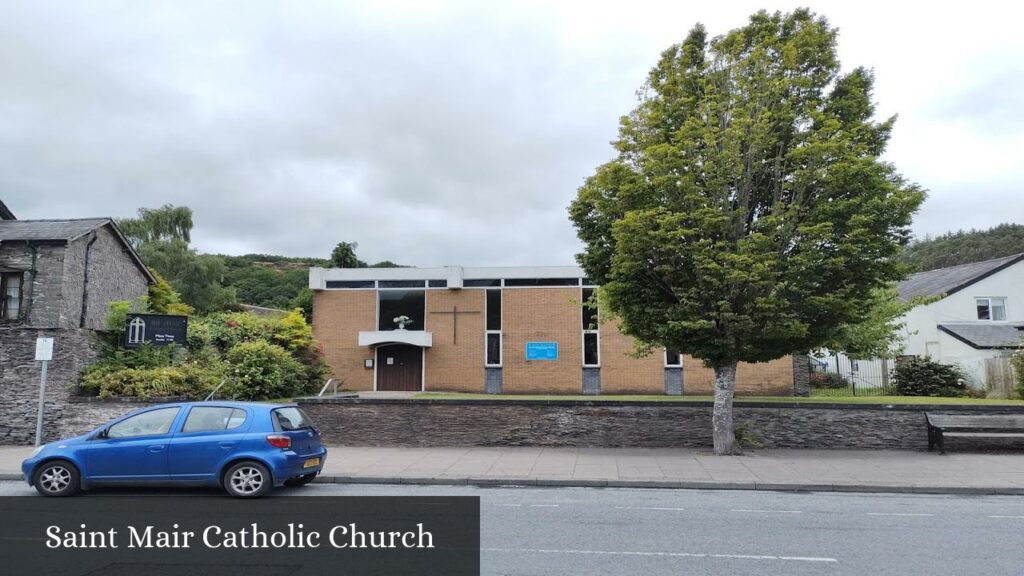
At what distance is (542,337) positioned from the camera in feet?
90.6

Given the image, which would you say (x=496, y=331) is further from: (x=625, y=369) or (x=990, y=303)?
(x=990, y=303)

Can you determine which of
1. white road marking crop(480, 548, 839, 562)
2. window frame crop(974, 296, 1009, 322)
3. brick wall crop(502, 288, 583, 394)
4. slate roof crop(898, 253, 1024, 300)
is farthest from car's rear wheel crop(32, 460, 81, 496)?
window frame crop(974, 296, 1009, 322)

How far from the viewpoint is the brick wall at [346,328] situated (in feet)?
92.0

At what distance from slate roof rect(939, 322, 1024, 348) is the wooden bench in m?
14.0

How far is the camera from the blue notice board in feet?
90.0

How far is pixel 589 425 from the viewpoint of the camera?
14.8m

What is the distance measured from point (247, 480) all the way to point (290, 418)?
3.67ft

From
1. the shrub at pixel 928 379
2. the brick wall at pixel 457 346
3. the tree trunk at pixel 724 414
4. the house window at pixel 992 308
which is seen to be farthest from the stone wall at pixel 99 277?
the house window at pixel 992 308

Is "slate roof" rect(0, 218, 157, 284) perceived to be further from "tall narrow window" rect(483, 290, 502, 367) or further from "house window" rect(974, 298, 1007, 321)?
"house window" rect(974, 298, 1007, 321)

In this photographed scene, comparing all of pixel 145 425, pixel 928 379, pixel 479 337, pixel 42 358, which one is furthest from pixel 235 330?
pixel 928 379

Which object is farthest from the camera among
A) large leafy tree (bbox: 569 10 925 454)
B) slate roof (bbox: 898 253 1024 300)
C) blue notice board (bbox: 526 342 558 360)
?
slate roof (bbox: 898 253 1024 300)

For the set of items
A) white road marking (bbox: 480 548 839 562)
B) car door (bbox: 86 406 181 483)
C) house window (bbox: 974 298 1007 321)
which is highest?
house window (bbox: 974 298 1007 321)

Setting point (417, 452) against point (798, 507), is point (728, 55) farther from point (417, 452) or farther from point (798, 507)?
point (417, 452)

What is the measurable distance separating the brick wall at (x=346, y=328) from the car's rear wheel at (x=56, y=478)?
18.6m
